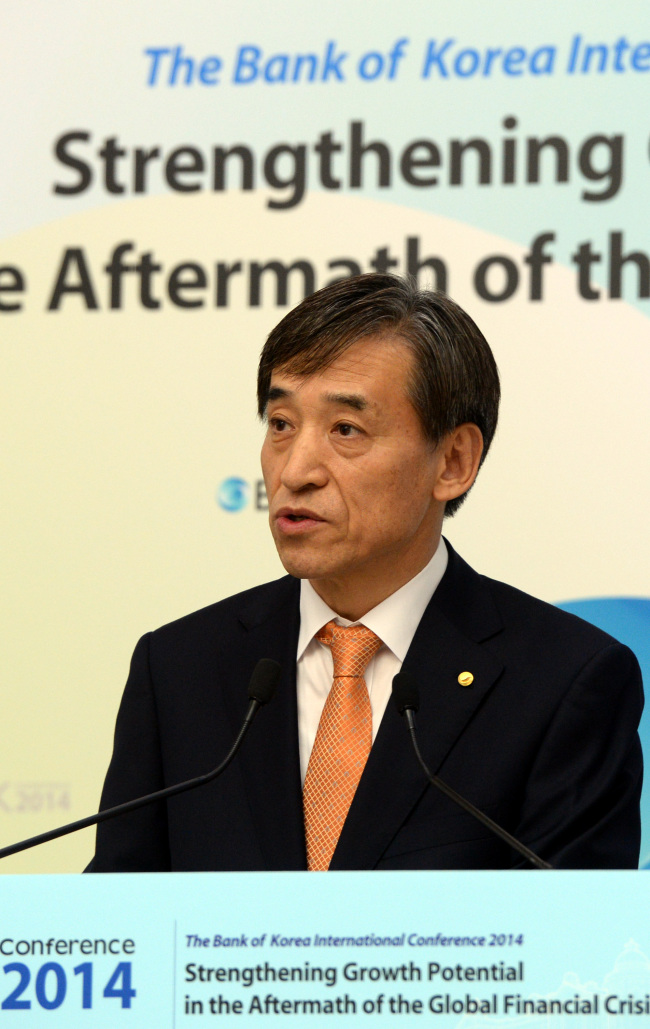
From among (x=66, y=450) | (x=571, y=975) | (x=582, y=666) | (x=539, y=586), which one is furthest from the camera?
(x=66, y=450)

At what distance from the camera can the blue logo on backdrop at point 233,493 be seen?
10.6ft

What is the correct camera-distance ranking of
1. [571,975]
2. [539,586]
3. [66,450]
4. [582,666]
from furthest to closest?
[66,450] < [539,586] < [582,666] < [571,975]

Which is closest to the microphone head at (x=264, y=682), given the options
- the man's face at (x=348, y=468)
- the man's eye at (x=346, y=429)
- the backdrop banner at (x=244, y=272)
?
the man's face at (x=348, y=468)

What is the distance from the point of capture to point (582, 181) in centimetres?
311

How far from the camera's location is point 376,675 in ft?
7.62

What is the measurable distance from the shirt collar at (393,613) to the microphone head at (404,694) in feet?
1.41

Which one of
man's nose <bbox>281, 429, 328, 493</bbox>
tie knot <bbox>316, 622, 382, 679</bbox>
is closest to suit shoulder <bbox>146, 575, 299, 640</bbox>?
tie knot <bbox>316, 622, 382, 679</bbox>

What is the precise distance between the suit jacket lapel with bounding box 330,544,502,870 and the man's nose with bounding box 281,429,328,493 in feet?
1.09

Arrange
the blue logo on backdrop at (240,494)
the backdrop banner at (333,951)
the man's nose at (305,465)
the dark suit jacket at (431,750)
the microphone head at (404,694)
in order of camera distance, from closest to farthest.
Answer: the backdrop banner at (333,951) → the microphone head at (404,694) → the dark suit jacket at (431,750) → the man's nose at (305,465) → the blue logo on backdrop at (240,494)

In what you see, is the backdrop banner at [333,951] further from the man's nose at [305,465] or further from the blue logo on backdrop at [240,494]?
the blue logo on backdrop at [240,494]

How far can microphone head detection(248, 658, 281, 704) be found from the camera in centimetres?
195

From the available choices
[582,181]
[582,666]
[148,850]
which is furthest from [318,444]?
[582,181]

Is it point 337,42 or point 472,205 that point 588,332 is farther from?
point 337,42

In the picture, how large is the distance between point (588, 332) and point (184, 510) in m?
1.06
